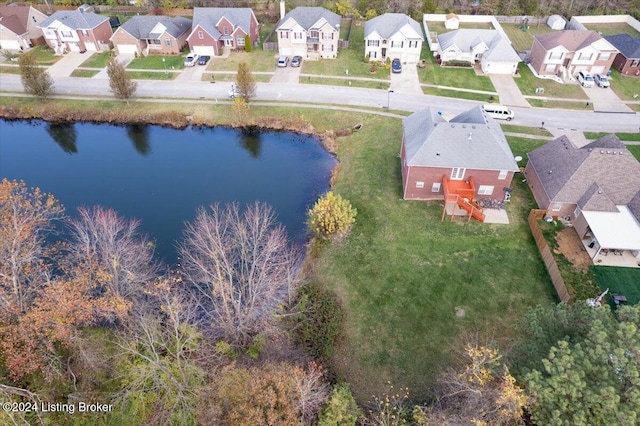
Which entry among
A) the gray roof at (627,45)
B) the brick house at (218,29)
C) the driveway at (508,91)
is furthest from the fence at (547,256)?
the brick house at (218,29)

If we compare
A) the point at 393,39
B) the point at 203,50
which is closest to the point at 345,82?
the point at 393,39

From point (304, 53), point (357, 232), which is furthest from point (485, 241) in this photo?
point (304, 53)

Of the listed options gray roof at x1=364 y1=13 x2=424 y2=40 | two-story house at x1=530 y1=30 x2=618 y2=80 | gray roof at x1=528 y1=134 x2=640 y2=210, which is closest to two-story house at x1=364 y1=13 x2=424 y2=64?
gray roof at x1=364 y1=13 x2=424 y2=40

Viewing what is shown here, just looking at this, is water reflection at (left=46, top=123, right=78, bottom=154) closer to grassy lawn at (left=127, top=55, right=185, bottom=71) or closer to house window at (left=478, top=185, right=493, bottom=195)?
grassy lawn at (left=127, top=55, right=185, bottom=71)

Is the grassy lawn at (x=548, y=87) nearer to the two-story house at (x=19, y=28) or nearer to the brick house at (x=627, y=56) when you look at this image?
the brick house at (x=627, y=56)

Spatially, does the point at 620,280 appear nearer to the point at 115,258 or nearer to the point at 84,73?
the point at 115,258

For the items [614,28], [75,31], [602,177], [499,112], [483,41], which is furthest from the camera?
[614,28]
